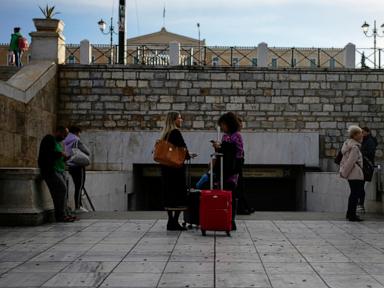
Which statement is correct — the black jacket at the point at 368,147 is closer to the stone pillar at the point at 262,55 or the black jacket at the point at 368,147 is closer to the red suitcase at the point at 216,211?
the red suitcase at the point at 216,211

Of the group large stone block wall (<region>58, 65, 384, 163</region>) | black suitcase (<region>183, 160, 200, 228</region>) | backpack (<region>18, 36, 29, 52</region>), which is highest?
backpack (<region>18, 36, 29, 52</region>)

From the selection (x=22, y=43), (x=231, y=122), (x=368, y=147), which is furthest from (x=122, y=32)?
(x=231, y=122)

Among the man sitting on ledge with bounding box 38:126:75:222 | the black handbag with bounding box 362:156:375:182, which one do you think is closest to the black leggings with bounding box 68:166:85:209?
the man sitting on ledge with bounding box 38:126:75:222

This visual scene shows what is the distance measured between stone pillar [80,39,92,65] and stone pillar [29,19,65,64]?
1371mm

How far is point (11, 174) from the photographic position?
31.3 feet

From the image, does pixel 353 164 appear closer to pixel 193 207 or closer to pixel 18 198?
pixel 193 207

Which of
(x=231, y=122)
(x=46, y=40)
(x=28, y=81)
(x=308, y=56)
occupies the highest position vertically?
(x=308, y=56)

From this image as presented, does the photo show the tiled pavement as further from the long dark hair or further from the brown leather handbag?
the long dark hair

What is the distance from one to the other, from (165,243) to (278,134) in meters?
15.1

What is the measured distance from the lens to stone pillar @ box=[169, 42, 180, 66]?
23.0m

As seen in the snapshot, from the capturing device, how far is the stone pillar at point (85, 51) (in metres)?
23.3

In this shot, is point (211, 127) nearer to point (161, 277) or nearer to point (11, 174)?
point (11, 174)

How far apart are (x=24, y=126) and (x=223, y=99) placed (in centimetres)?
802

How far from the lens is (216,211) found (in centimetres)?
852
